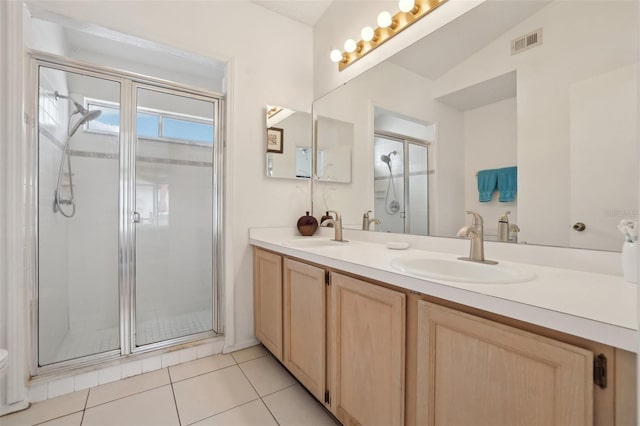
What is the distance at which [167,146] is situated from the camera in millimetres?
2168

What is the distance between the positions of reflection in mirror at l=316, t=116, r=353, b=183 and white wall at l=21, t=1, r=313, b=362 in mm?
240

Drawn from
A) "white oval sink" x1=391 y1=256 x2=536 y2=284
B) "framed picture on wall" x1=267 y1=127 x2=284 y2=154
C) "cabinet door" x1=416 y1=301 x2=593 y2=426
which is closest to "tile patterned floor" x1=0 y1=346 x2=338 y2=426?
"cabinet door" x1=416 y1=301 x2=593 y2=426

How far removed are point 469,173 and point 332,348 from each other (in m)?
1.02

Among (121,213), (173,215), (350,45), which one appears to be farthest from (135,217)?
(350,45)

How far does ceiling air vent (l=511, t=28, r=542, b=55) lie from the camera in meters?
1.06

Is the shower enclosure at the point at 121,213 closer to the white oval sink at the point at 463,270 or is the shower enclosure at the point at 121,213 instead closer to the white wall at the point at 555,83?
the white oval sink at the point at 463,270

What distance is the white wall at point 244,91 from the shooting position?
1891 millimetres

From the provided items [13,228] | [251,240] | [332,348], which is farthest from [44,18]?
[332,348]

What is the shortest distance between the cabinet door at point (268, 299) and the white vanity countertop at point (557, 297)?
30.4 inches

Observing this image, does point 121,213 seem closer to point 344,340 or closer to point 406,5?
point 344,340

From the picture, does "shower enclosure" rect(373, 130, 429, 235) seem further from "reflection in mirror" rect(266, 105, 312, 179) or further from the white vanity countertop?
Result: "reflection in mirror" rect(266, 105, 312, 179)

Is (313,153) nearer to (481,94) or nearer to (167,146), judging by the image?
(167,146)

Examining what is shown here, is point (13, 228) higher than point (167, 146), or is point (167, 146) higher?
point (167, 146)

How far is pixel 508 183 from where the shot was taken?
1147 millimetres
